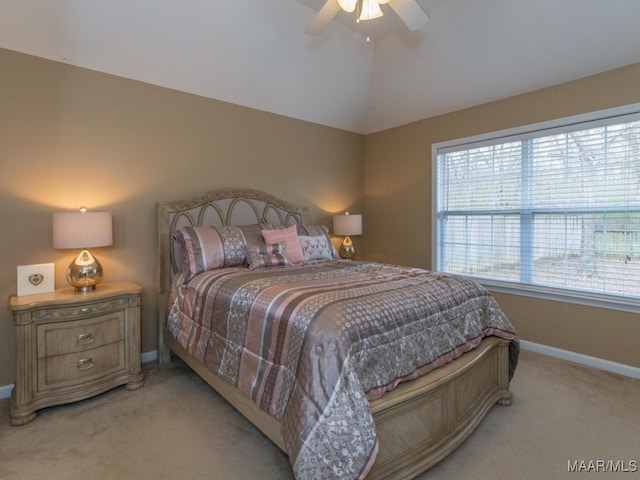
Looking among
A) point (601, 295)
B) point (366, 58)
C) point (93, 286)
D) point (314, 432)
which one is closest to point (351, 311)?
point (314, 432)

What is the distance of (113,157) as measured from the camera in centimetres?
292

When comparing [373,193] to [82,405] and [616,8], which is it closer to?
[616,8]

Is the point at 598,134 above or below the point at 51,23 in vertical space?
below

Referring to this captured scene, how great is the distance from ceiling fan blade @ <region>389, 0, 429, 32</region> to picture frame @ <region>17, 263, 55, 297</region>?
10.1ft

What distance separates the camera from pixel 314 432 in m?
1.38

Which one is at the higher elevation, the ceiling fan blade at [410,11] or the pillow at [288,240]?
the ceiling fan blade at [410,11]

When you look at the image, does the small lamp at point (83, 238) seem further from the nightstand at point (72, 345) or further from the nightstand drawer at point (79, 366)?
the nightstand drawer at point (79, 366)

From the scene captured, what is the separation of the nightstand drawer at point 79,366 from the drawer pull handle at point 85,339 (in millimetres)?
66

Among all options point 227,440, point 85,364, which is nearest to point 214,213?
point 85,364

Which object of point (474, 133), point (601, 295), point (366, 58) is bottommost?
point (601, 295)

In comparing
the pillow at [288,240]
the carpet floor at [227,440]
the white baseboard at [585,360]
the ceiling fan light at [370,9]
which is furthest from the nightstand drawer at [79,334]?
the white baseboard at [585,360]

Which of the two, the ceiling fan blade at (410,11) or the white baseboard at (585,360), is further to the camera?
the white baseboard at (585,360)

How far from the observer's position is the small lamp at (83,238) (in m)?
2.38

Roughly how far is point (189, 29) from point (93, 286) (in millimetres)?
2218
